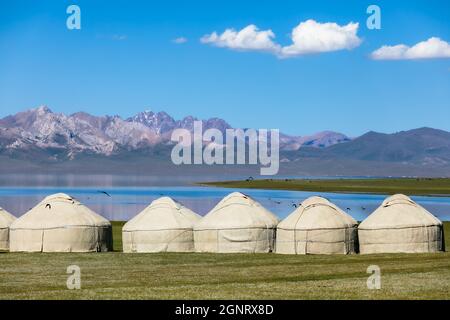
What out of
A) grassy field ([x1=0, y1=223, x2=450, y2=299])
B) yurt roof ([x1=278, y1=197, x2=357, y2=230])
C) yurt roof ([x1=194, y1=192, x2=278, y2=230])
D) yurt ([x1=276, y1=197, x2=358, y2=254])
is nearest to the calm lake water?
yurt roof ([x1=194, y1=192, x2=278, y2=230])

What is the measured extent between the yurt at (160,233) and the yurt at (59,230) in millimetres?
1174

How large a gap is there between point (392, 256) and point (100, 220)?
11.9 meters

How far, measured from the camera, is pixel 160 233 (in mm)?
37688

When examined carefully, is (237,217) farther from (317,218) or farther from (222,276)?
(222,276)

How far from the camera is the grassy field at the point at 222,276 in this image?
2256cm

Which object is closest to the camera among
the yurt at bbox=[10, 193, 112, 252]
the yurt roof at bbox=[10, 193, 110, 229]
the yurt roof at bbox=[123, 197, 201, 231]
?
the yurt at bbox=[10, 193, 112, 252]

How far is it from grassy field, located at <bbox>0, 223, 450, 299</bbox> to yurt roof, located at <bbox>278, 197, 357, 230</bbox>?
6.70ft

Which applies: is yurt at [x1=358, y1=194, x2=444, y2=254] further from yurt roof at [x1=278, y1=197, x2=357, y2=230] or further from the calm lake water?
the calm lake water

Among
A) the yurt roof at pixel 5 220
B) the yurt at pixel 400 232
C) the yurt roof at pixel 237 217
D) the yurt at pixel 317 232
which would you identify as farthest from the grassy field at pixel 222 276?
the yurt roof at pixel 5 220

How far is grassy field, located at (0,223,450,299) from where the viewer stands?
22.6 meters

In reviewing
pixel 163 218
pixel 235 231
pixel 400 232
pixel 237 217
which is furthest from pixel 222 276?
pixel 163 218

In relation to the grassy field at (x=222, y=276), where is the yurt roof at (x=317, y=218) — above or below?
above

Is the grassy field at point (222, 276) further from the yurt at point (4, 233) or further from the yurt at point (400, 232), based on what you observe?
the yurt at point (4, 233)
